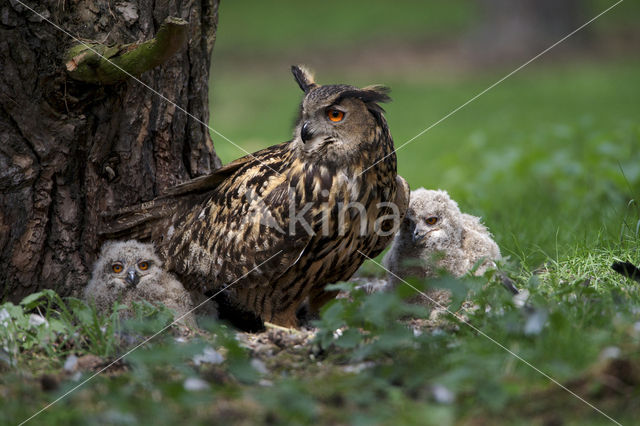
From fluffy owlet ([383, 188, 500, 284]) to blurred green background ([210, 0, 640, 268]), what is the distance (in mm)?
294

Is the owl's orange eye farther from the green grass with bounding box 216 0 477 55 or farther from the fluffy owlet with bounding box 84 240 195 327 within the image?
the green grass with bounding box 216 0 477 55

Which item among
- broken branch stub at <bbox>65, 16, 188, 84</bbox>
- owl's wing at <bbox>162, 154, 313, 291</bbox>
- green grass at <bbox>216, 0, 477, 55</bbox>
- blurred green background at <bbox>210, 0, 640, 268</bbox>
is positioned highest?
green grass at <bbox>216, 0, 477, 55</bbox>

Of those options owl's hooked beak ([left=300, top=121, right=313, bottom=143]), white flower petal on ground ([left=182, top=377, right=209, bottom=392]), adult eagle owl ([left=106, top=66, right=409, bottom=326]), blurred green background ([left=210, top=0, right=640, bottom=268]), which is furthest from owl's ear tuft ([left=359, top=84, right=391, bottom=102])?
white flower petal on ground ([left=182, top=377, right=209, bottom=392])

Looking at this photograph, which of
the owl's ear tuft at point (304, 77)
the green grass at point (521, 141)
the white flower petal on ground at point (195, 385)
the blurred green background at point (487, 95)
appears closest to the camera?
the white flower petal on ground at point (195, 385)

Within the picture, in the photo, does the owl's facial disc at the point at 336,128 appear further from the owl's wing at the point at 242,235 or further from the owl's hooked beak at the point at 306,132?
the owl's wing at the point at 242,235

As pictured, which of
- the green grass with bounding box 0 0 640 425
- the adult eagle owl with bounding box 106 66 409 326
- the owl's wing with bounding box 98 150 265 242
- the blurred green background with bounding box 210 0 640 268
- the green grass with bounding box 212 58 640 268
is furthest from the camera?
the blurred green background with bounding box 210 0 640 268

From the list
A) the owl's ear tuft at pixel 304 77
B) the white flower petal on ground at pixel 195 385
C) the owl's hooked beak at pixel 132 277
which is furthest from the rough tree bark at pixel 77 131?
the white flower petal on ground at pixel 195 385

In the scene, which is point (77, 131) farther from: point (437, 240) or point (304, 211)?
point (437, 240)

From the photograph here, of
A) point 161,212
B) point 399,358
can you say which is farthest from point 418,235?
point 399,358

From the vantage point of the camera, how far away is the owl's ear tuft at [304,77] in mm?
4559

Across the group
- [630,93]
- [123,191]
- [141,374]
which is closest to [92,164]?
[123,191]

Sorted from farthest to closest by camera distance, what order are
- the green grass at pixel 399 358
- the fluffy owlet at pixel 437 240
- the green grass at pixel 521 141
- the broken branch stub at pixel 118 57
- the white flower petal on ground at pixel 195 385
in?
1. the green grass at pixel 521 141
2. the fluffy owlet at pixel 437 240
3. the broken branch stub at pixel 118 57
4. the white flower petal on ground at pixel 195 385
5. the green grass at pixel 399 358

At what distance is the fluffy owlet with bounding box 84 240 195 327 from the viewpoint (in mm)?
4598

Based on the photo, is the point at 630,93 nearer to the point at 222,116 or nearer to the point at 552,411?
the point at 222,116
